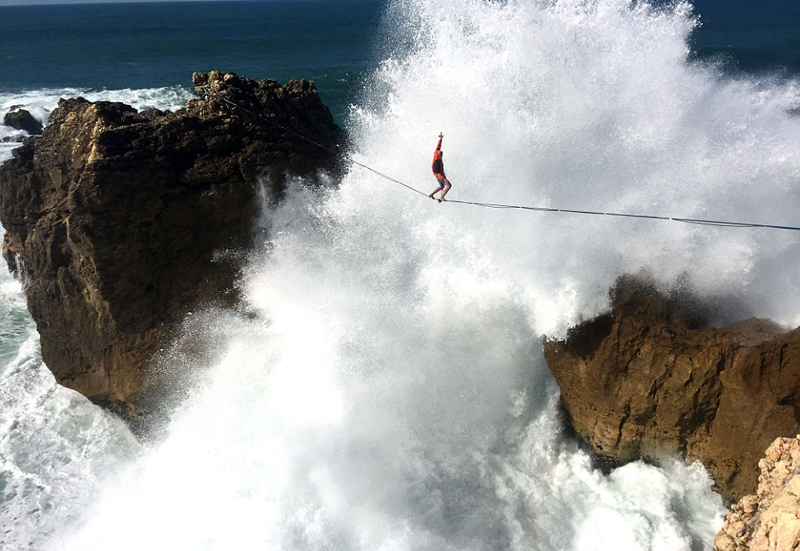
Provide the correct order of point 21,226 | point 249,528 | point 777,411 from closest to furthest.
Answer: point 777,411, point 249,528, point 21,226

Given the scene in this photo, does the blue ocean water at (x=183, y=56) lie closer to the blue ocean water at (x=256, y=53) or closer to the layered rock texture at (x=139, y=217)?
the blue ocean water at (x=256, y=53)

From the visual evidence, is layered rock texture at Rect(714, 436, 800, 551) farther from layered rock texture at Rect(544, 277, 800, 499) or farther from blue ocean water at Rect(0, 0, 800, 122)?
blue ocean water at Rect(0, 0, 800, 122)

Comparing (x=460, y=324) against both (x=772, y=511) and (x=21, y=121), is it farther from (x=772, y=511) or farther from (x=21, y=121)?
(x=21, y=121)

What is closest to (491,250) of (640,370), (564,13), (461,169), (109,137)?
(461,169)

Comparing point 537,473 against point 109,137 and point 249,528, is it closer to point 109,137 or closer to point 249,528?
point 249,528

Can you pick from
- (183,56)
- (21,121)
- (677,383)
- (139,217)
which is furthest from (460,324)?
(183,56)

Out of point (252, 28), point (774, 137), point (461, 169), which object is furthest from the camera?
point (252, 28)

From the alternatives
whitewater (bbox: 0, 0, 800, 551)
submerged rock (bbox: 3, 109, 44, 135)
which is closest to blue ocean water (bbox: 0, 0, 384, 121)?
submerged rock (bbox: 3, 109, 44, 135)
